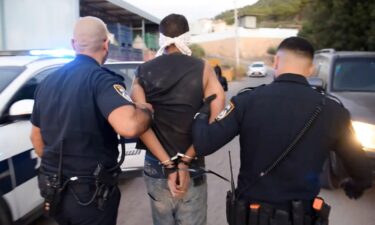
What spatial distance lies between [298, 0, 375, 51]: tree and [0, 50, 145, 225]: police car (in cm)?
1324

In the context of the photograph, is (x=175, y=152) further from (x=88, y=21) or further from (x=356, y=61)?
(x=356, y=61)

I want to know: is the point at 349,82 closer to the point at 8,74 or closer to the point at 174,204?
the point at 174,204

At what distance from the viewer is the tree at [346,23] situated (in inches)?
634

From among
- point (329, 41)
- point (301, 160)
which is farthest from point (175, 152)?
point (329, 41)

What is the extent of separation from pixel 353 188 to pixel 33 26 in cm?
965

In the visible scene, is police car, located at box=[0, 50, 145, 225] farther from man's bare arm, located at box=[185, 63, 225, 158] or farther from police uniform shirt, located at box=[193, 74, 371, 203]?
police uniform shirt, located at box=[193, 74, 371, 203]

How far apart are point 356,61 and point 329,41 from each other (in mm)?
12812

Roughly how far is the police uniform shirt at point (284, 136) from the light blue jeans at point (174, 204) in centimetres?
59

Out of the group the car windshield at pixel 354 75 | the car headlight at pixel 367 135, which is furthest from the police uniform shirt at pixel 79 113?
the car windshield at pixel 354 75

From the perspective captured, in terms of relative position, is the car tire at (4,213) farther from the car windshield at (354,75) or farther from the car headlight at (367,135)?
the car windshield at (354,75)

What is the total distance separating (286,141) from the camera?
7.25ft

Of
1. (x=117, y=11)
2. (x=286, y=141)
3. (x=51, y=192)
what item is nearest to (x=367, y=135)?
(x=286, y=141)

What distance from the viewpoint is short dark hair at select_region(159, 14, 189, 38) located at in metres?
2.82

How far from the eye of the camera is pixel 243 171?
239cm
